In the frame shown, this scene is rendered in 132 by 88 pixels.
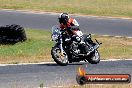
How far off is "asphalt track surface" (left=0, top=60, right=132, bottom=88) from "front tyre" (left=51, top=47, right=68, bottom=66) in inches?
6.7

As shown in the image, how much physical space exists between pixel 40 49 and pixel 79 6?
12.9 meters

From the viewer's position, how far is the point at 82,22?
29375 mm

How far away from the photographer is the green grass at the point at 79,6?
32372 millimetres

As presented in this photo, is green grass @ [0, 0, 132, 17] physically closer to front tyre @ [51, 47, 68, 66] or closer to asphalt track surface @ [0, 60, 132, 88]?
asphalt track surface @ [0, 60, 132, 88]

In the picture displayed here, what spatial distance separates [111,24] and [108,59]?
416 inches

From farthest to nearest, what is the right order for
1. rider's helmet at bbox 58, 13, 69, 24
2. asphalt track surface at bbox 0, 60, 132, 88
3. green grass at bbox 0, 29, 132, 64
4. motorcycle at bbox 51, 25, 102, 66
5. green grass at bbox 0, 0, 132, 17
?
green grass at bbox 0, 0, 132, 17
green grass at bbox 0, 29, 132, 64
rider's helmet at bbox 58, 13, 69, 24
motorcycle at bbox 51, 25, 102, 66
asphalt track surface at bbox 0, 60, 132, 88

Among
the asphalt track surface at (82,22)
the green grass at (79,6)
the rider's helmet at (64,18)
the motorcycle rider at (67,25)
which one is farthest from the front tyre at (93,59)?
the green grass at (79,6)

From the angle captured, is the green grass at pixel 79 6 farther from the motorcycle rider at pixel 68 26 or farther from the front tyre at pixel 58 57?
the front tyre at pixel 58 57

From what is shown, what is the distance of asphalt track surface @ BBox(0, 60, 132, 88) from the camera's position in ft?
46.2

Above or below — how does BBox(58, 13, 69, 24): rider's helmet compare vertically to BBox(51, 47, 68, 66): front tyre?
above

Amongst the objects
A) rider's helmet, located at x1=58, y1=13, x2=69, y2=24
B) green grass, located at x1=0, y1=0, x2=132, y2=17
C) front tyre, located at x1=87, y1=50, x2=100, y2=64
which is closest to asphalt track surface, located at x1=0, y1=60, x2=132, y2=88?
front tyre, located at x1=87, y1=50, x2=100, y2=64

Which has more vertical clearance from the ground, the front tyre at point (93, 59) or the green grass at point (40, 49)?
the front tyre at point (93, 59)

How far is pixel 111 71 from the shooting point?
52.5ft

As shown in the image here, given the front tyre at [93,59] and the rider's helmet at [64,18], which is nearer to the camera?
the rider's helmet at [64,18]
